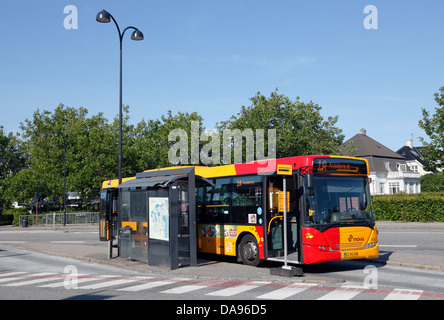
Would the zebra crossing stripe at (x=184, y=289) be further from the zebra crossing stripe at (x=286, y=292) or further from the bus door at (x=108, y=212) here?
the bus door at (x=108, y=212)

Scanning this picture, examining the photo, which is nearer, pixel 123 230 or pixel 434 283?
pixel 434 283

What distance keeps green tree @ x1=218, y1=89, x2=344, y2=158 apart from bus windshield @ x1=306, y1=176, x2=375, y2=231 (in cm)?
3410

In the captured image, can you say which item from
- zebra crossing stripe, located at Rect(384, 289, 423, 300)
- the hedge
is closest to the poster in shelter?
zebra crossing stripe, located at Rect(384, 289, 423, 300)

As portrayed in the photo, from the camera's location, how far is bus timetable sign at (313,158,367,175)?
12.4 metres

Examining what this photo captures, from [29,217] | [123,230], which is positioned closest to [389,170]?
[29,217]

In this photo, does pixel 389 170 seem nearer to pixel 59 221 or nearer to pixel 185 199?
pixel 59 221

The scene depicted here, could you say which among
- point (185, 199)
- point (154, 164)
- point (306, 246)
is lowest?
point (306, 246)

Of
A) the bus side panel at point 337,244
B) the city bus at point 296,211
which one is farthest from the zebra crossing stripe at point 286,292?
the city bus at point 296,211

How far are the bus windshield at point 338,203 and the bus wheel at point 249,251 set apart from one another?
2.29m

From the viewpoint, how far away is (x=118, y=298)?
935 cm

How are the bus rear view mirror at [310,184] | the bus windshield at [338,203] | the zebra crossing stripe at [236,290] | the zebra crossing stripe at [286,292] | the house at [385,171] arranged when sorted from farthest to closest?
the house at [385,171], the bus windshield at [338,203], the bus rear view mirror at [310,184], the zebra crossing stripe at [236,290], the zebra crossing stripe at [286,292]

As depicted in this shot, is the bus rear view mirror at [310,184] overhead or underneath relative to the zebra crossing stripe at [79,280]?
overhead

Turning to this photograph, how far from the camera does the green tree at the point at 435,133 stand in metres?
38.4
